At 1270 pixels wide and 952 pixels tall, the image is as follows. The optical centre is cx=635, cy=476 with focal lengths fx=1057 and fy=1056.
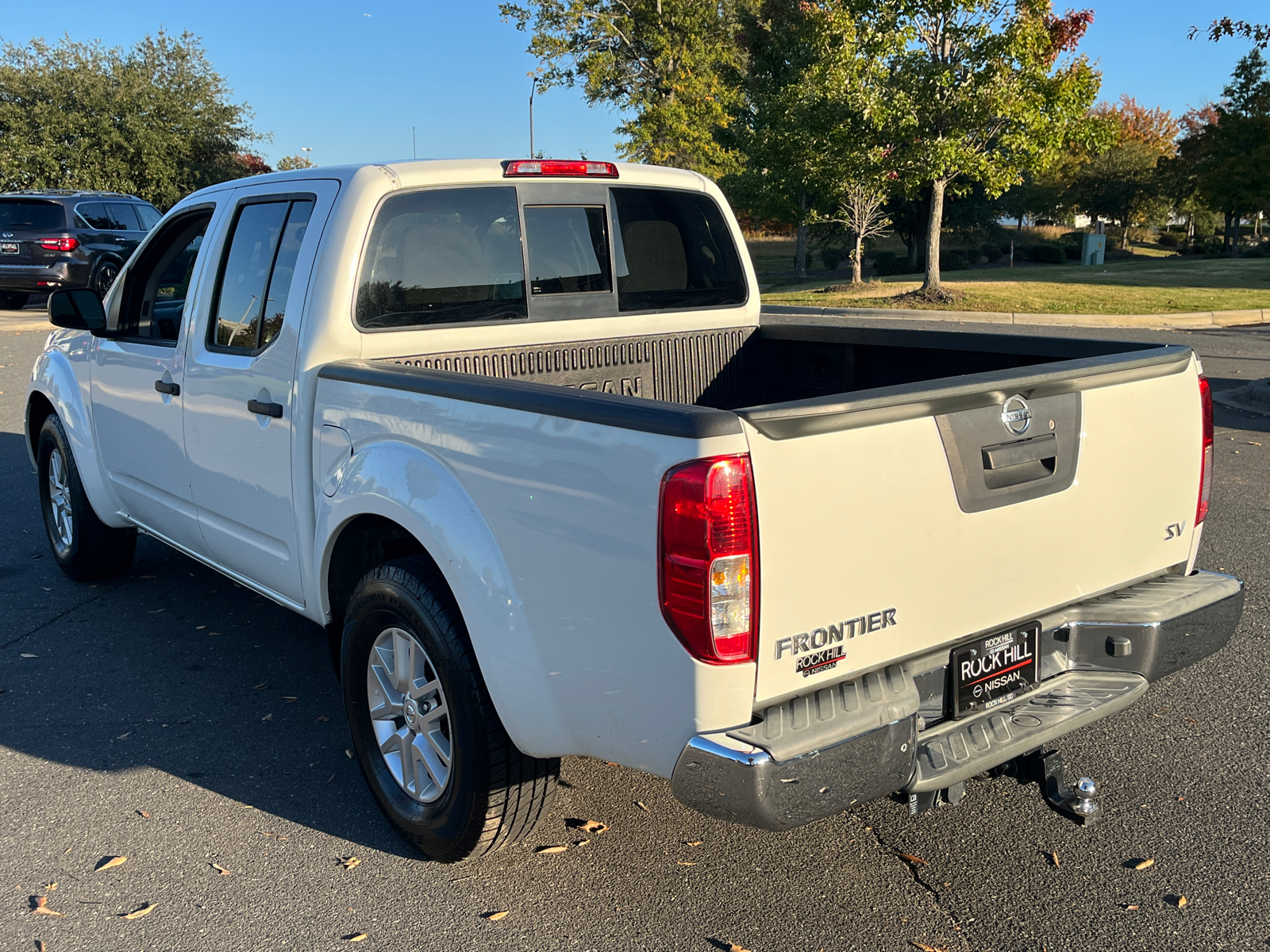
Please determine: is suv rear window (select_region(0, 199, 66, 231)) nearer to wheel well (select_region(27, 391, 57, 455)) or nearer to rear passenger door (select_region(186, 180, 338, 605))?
wheel well (select_region(27, 391, 57, 455))

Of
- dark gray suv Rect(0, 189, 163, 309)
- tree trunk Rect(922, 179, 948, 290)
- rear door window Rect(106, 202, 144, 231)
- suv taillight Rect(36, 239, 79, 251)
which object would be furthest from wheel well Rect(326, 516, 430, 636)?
rear door window Rect(106, 202, 144, 231)

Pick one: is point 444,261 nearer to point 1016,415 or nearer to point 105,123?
point 1016,415

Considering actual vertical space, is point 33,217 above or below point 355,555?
above

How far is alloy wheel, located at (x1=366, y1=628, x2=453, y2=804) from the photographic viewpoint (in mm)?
3137

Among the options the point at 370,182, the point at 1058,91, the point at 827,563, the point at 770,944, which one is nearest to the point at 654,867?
the point at 770,944

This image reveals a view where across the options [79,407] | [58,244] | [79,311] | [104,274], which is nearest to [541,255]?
[79,311]

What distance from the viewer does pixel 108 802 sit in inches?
141

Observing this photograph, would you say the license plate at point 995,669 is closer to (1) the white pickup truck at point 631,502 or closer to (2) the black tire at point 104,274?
(1) the white pickup truck at point 631,502

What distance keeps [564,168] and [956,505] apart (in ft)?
7.52

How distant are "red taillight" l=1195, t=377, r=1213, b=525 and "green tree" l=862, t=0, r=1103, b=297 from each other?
16692mm

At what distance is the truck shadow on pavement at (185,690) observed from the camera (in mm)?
3689

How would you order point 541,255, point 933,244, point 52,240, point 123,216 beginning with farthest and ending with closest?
1. point 933,244
2. point 123,216
3. point 52,240
4. point 541,255

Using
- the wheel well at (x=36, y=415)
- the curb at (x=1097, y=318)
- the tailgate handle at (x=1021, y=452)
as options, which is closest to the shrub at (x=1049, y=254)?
the curb at (x=1097, y=318)

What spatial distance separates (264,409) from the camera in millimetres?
3680
